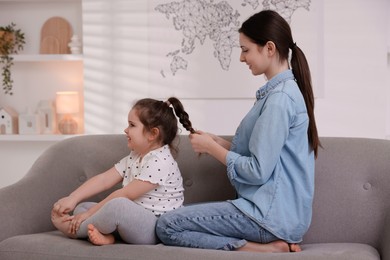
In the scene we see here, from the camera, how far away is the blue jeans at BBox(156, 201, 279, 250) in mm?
2469

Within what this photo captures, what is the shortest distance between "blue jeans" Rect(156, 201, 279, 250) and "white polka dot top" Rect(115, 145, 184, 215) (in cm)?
13

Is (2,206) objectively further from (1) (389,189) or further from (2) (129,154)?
(1) (389,189)

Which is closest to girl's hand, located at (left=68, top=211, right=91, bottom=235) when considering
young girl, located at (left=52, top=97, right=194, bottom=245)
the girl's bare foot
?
young girl, located at (left=52, top=97, right=194, bottom=245)

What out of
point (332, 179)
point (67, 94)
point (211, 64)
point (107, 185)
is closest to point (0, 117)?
point (67, 94)

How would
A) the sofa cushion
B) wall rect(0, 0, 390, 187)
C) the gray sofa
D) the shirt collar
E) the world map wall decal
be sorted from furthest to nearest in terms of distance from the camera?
1. the world map wall decal
2. wall rect(0, 0, 390, 187)
3. the shirt collar
4. the gray sofa
5. the sofa cushion

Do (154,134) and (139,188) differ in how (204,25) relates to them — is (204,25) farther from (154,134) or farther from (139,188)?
(139,188)

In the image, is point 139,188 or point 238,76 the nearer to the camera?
point 139,188

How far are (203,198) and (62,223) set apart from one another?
1.97 ft

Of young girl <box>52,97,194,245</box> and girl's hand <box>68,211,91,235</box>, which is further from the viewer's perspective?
girl's hand <box>68,211,91,235</box>

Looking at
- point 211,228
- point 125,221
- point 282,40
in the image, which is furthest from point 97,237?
point 282,40

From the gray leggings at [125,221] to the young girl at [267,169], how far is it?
49 millimetres

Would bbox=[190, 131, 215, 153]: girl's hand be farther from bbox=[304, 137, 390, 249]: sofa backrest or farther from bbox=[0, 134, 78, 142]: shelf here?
bbox=[0, 134, 78, 142]: shelf

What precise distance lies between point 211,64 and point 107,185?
1836 mm

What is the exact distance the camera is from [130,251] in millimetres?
2426
